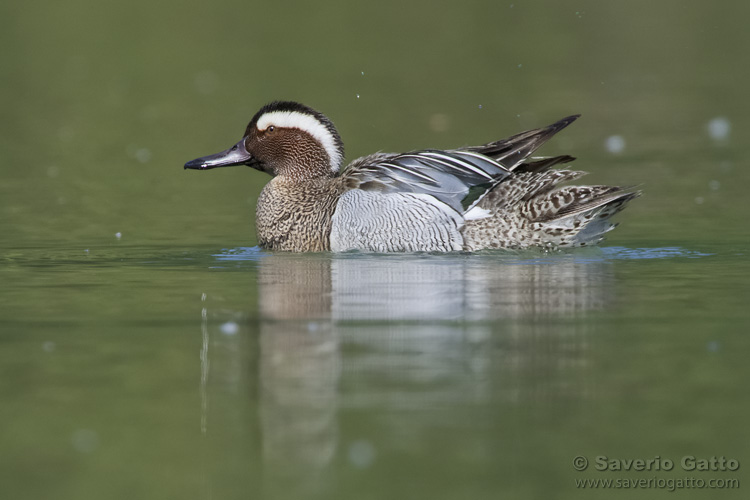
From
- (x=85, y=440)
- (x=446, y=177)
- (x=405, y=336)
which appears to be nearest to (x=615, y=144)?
(x=446, y=177)

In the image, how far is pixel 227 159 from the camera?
444 inches

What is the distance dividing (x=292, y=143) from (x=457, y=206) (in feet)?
5.91

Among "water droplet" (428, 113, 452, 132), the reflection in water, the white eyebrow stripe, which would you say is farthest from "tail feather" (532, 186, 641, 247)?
"water droplet" (428, 113, 452, 132)

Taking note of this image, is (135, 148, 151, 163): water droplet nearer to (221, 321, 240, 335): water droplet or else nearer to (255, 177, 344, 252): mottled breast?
(255, 177, 344, 252): mottled breast

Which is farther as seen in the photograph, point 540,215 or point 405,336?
point 540,215

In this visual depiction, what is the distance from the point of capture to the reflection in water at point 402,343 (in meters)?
5.47

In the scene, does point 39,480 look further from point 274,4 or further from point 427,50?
point 274,4

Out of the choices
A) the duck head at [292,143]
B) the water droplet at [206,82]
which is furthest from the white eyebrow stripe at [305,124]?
the water droplet at [206,82]

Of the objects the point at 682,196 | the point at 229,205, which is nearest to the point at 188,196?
the point at 229,205

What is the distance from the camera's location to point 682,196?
486 inches

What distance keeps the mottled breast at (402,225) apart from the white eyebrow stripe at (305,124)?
3.83ft

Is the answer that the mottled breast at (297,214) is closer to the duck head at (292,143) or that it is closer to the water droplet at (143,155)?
the duck head at (292,143)

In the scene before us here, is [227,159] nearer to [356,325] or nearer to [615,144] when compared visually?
[356,325]

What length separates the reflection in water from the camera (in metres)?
5.47
